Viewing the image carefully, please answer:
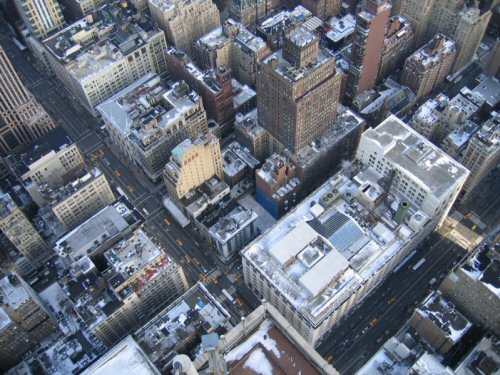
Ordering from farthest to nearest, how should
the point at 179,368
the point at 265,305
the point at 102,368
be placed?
1. the point at 265,305
2. the point at 102,368
3. the point at 179,368

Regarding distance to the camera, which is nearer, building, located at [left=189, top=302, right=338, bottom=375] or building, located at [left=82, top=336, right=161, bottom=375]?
building, located at [left=82, top=336, right=161, bottom=375]

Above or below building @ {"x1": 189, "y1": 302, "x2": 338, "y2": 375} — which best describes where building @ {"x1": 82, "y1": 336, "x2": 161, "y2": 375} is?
below

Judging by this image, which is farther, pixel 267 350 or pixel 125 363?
pixel 267 350

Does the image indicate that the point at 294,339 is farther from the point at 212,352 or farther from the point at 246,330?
the point at 212,352

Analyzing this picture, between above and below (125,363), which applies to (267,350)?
above

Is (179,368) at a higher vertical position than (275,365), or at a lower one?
higher

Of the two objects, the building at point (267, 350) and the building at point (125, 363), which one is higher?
the building at point (267, 350)

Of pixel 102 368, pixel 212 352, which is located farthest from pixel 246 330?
pixel 102 368

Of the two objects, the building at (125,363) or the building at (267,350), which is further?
the building at (267,350)
